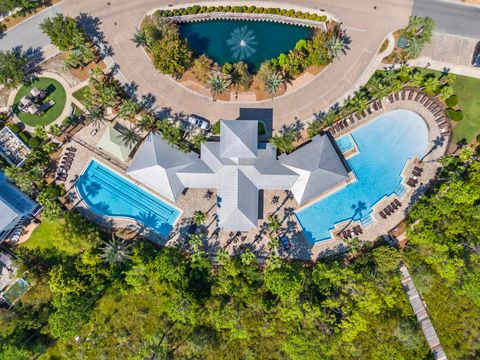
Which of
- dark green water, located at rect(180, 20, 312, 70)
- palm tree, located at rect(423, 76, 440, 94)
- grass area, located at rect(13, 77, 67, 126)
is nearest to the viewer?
palm tree, located at rect(423, 76, 440, 94)

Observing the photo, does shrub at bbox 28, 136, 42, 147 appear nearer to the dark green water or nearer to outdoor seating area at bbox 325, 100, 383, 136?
the dark green water

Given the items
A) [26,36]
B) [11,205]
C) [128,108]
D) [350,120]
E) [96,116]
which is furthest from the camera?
[26,36]

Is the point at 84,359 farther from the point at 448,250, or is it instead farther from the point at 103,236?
the point at 448,250

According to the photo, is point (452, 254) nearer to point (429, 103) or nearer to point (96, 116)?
point (429, 103)

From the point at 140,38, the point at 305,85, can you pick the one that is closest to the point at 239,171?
the point at 305,85

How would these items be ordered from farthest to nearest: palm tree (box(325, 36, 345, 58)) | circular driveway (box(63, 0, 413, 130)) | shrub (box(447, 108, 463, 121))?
circular driveway (box(63, 0, 413, 130)) < shrub (box(447, 108, 463, 121)) < palm tree (box(325, 36, 345, 58))

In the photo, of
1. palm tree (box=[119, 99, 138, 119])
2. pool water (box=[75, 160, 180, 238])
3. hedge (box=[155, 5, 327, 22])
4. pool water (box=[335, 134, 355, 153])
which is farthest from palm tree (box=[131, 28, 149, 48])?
pool water (box=[335, 134, 355, 153])

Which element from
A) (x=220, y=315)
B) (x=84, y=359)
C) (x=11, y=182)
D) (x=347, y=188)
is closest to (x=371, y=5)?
(x=347, y=188)
